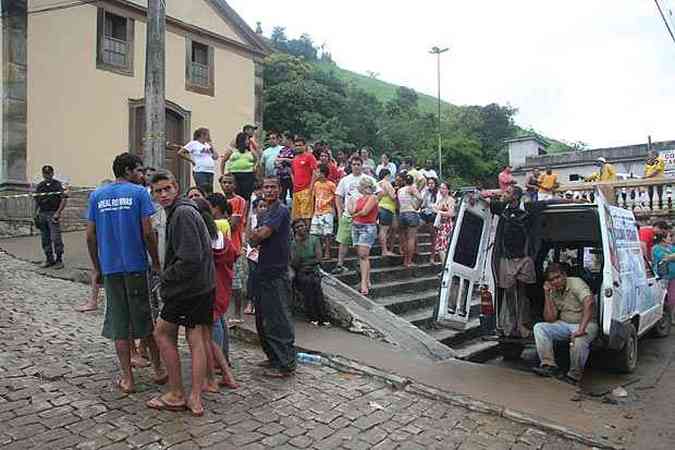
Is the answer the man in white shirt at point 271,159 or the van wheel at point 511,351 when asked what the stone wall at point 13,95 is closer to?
the man in white shirt at point 271,159

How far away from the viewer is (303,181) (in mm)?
9016

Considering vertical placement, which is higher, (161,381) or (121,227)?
(121,227)

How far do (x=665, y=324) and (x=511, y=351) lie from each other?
3.78 m

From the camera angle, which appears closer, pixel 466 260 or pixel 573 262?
pixel 466 260

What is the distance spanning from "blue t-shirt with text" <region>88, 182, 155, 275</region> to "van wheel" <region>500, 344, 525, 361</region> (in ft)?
16.0

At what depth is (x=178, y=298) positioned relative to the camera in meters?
4.39

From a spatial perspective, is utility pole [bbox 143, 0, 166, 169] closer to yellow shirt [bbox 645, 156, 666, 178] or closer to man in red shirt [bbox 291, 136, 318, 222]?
man in red shirt [bbox 291, 136, 318, 222]

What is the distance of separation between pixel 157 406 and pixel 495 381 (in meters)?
3.49

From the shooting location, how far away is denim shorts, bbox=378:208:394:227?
9.87 m

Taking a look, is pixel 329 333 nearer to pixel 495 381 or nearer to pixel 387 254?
pixel 495 381

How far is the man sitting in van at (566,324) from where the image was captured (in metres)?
6.44

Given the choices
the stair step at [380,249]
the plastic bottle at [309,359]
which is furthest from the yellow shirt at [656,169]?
the plastic bottle at [309,359]

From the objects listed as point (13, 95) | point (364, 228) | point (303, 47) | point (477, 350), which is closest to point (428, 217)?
point (364, 228)

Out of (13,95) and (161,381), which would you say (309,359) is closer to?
(161,381)
